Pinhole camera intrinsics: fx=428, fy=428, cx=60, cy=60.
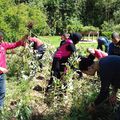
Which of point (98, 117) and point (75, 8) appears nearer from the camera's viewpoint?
point (98, 117)

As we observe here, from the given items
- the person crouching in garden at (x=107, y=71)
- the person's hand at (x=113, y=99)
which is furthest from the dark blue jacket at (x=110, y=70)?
the person's hand at (x=113, y=99)

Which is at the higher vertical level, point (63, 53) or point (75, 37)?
point (75, 37)

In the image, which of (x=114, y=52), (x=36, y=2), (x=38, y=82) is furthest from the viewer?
(x=36, y=2)

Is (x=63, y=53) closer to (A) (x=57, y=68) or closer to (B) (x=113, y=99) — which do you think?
(A) (x=57, y=68)

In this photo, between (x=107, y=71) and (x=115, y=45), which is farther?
(x=115, y=45)

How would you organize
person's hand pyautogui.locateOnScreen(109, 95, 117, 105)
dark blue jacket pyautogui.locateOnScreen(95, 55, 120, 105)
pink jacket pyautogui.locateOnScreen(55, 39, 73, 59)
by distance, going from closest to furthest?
dark blue jacket pyautogui.locateOnScreen(95, 55, 120, 105) < person's hand pyautogui.locateOnScreen(109, 95, 117, 105) < pink jacket pyautogui.locateOnScreen(55, 39, 73, 59)

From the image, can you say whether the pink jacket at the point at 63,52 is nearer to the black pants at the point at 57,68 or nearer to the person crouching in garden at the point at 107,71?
the black pants at the point at 57,68

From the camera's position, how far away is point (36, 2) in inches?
1892

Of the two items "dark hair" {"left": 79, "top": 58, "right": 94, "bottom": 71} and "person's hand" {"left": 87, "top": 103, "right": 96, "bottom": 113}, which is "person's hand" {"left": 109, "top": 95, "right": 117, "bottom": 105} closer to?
"person's hand" {"left": 87, "top": 103, "right": 96, "bottom": 113}

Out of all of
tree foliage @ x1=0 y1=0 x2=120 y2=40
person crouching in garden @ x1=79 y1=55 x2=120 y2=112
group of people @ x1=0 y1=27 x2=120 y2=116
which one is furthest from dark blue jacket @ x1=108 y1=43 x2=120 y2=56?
tree foliage @ x1=0 y1=0 x2=120 y2=40

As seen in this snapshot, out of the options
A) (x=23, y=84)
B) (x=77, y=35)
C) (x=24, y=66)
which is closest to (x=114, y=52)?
(x=77, y=35)

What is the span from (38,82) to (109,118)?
3858 millimetres

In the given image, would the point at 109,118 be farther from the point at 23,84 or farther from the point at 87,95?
the point at 23,84

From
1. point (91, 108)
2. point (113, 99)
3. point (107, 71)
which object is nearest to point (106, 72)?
point (107, 71)
